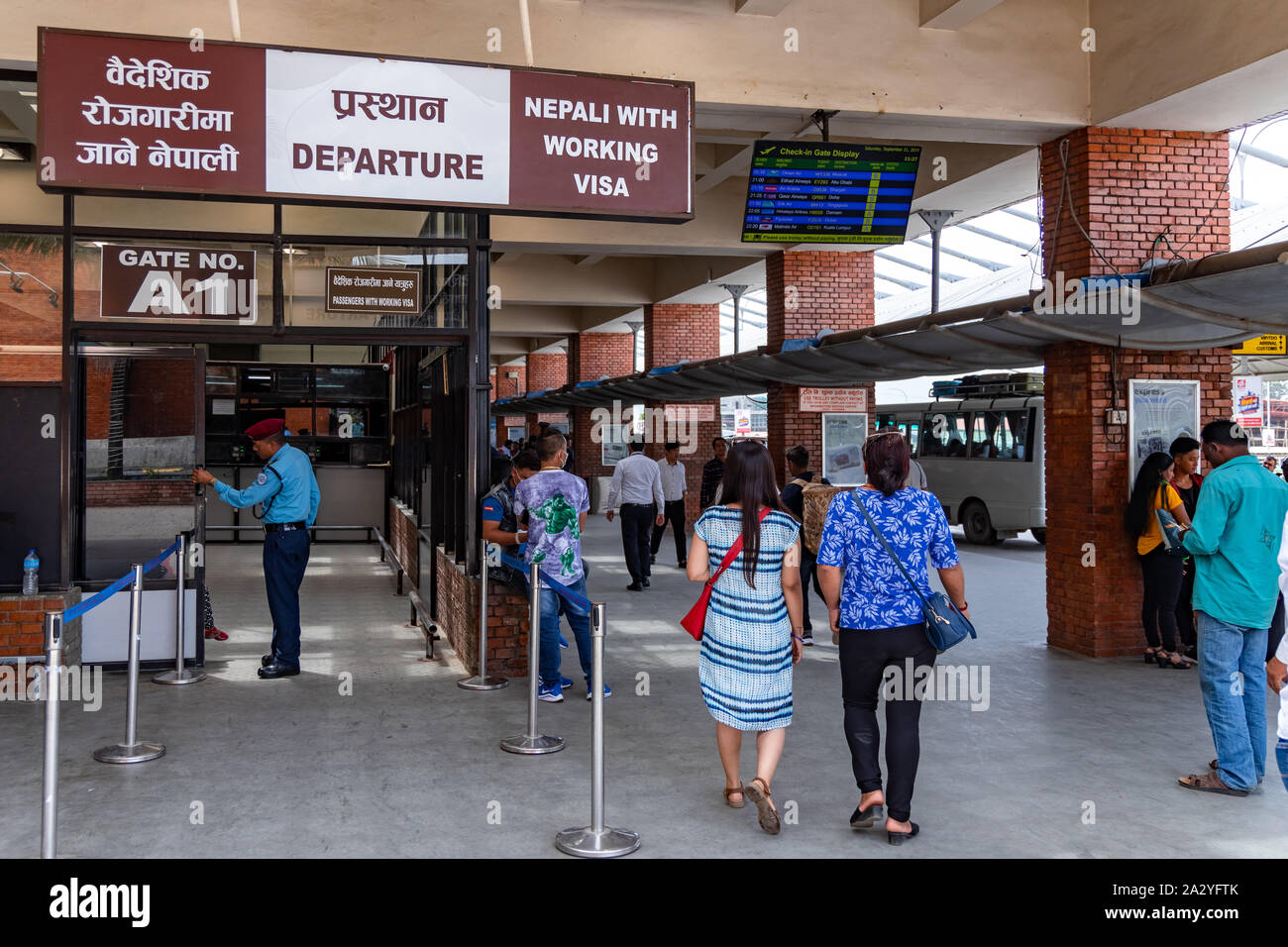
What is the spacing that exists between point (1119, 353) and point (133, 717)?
7.48 metres

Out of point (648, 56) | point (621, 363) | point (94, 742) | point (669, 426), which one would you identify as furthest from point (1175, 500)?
point (621, 363)

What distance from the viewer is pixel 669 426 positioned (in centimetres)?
2141

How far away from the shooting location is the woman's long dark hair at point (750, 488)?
14.8 feet

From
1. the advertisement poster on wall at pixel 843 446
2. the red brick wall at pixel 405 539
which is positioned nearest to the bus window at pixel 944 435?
the advertisement poster on wall at pixel 843 446

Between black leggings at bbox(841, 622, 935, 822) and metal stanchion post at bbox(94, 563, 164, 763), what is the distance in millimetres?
3675

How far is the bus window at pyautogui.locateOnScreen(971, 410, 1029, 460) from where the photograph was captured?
18.1m

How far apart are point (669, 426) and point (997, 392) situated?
643cm

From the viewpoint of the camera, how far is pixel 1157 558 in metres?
7.95

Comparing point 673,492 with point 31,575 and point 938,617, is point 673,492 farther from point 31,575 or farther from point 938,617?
point 938,617

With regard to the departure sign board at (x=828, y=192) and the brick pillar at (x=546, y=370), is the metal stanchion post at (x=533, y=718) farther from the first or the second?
the brick pillar at (x=546, y=370)

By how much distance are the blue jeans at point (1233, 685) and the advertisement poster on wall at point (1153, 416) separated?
357cm

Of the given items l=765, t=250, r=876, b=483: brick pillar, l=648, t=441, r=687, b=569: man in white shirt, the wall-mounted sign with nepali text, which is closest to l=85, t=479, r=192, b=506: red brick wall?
the wall-mounted sign with nepali text

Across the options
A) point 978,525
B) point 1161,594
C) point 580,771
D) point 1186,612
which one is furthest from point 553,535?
point 978,525

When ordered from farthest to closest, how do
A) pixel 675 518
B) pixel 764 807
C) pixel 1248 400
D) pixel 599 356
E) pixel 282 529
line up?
pixel 599 356
pixel 1248 400
pixel 675 518
pixel 282 529
pixel 764 807
